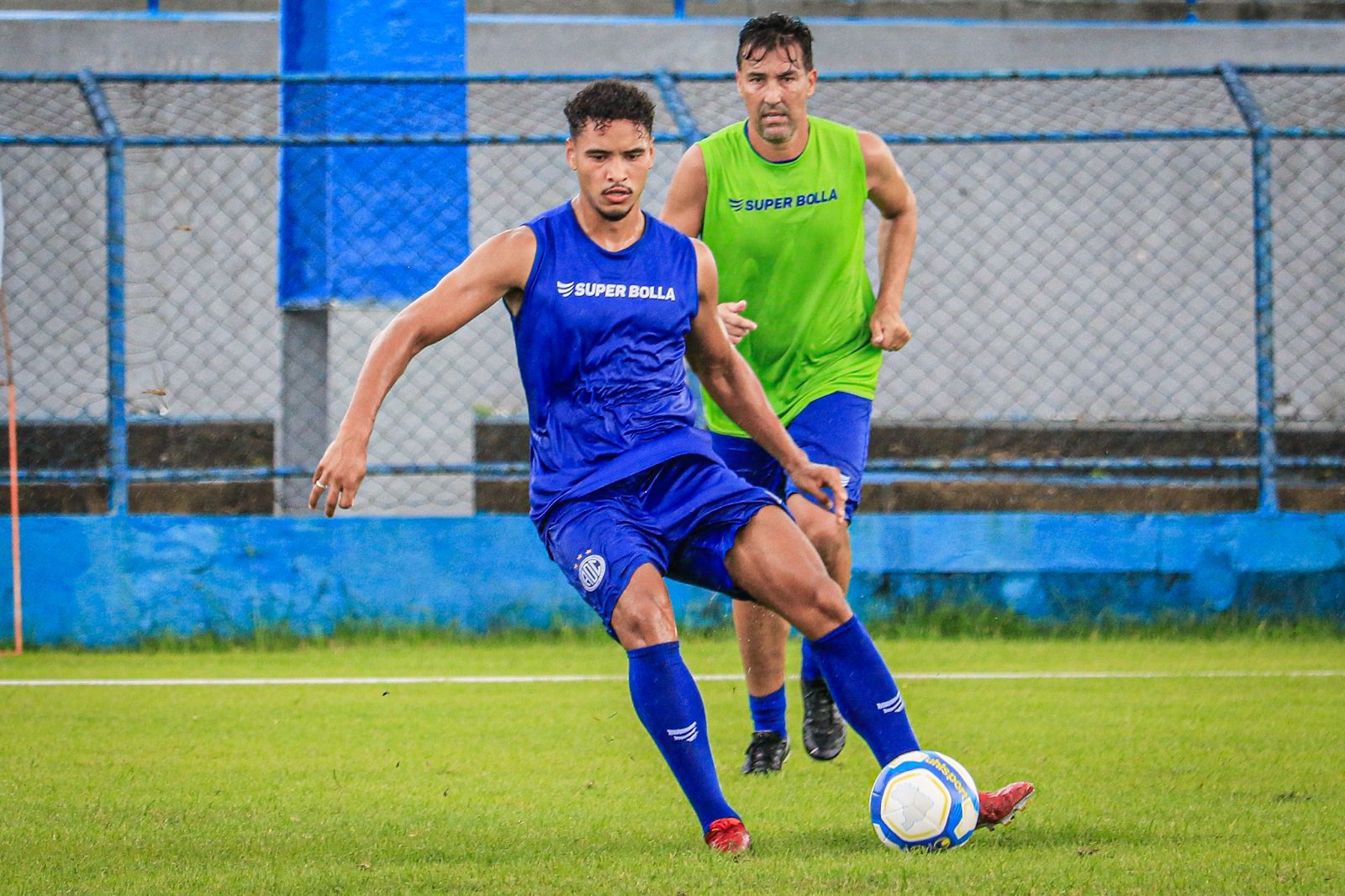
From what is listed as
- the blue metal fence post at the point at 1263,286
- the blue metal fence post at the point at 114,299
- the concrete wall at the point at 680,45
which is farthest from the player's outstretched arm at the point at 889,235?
the concrete wall at the point at 680,45

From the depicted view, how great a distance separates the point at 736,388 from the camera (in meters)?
4.49

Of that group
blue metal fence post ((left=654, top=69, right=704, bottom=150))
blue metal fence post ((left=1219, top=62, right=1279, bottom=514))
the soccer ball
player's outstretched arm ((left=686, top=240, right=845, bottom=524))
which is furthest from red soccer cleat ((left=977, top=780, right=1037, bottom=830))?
blue metal fence post ((left=654, top=69, right=704, bottom=150))

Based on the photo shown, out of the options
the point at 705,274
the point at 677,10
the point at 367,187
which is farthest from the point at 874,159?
the point at 677,10

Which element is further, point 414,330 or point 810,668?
point 810,668

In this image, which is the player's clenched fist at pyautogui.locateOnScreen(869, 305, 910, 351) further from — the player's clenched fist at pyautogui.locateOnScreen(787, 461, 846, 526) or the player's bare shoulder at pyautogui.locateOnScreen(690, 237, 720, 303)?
the player's bare shoulder at pyautogui.locateOnScreen(690, 237, 720, 303)

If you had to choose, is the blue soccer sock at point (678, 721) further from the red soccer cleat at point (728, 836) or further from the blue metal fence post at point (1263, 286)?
the blue metal fence post at point (1263, 286)

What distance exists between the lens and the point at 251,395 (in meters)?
A: 13.5

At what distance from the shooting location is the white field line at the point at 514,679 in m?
6.86

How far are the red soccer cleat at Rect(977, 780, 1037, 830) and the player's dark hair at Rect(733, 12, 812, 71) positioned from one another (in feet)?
7.69

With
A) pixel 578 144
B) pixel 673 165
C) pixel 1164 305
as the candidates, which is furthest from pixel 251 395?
pixel 578 144

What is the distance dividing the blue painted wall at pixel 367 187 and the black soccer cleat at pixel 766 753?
173 inches

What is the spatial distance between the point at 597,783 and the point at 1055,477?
500 cm

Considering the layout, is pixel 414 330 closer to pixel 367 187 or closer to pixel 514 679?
pixel 514 679

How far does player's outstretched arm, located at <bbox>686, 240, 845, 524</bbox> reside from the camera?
439 centimetres
